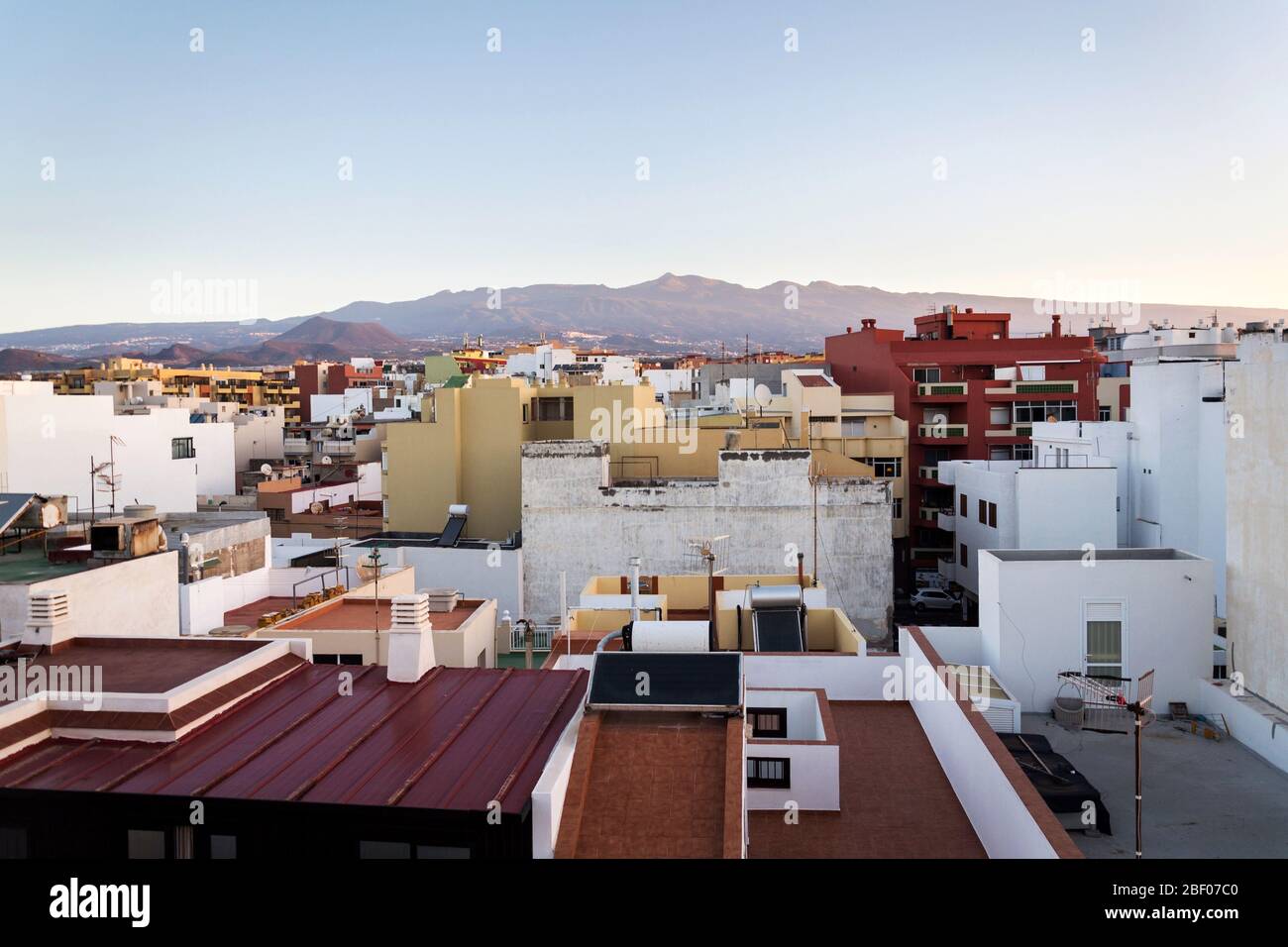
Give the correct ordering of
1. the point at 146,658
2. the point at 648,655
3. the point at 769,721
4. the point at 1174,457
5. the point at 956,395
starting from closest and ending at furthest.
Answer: the point at 648,655, the point at 146,658, the point at 769,721, the point at 1174,457, the point at 956,395

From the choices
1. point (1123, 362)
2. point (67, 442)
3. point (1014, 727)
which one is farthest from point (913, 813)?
point (1123, 362)

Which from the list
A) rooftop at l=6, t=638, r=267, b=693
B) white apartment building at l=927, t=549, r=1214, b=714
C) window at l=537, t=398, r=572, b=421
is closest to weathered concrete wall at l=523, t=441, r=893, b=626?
window at l=537, t=398, r=572, b=421

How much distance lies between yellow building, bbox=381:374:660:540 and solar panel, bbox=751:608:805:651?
675 inches

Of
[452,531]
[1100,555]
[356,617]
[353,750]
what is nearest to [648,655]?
[353,750]

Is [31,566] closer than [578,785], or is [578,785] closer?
[578,785]

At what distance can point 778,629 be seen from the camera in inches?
699

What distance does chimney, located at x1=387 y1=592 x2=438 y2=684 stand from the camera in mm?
10484

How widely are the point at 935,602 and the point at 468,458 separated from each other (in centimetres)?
1909

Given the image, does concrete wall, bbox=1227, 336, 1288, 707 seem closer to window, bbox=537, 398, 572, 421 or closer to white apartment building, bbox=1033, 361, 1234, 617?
white apartment building, bbox=1033, 361, 1234, 617

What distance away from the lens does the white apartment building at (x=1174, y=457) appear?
1005 inches

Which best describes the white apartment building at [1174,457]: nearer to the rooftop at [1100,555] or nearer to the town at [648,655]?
the town at [648,655]

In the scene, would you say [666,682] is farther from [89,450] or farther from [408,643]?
[89,450]

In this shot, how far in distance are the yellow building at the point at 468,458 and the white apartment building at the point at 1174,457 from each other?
17.1 meters

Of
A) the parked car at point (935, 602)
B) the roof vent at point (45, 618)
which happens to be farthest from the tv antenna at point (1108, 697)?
the parked car at point (935, 602)
